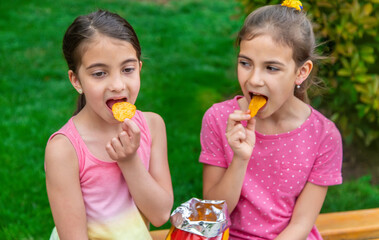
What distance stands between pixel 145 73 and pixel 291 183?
10.9ft

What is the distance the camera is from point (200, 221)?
2102 millimetres

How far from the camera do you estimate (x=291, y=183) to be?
2.45m

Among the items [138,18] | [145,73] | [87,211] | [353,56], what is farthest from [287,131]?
[138,18]

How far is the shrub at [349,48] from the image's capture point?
138 inches

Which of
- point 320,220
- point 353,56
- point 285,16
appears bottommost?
point 320,220

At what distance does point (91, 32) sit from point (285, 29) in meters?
0.83

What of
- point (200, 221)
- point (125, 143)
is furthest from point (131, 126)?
point (200, 221)

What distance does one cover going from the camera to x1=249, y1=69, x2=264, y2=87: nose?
221 centimetres

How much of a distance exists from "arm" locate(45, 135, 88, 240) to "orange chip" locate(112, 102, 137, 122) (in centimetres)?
25

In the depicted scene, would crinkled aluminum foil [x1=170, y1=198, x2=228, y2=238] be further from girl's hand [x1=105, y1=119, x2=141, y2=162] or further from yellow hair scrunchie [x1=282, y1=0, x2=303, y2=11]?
yellow hair scrunchie [x1=282, y1=0, x2=303, y2=11]

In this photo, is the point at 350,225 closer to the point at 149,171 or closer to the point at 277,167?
the point at 277,167

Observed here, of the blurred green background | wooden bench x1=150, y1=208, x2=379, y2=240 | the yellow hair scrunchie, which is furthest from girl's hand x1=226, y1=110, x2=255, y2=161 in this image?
the blurred green background

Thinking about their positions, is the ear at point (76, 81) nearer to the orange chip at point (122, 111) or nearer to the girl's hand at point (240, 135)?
the orange chip at point (122, 111)

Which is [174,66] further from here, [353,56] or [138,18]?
[353,56]
